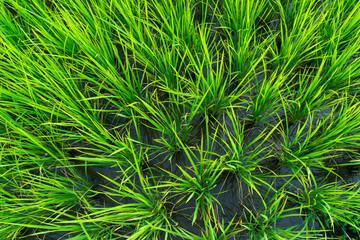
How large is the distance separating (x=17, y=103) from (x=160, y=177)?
805mm

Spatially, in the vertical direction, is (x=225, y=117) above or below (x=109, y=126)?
below

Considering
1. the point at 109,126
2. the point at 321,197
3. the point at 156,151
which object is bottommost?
the point at 321,197

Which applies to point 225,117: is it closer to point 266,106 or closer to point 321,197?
point 266,106

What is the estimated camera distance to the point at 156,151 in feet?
3.82

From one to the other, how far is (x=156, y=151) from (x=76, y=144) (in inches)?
18.7

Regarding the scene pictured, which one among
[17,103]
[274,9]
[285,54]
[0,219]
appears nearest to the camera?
[0,219]

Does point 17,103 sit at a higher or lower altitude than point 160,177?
higher

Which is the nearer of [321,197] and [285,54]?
[321,197]

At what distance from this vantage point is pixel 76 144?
1.26 m

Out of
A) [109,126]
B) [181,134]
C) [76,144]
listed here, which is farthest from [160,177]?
[76,144]

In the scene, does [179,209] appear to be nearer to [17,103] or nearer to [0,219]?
[0,219]

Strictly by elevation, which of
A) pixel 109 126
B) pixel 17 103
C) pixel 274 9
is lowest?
pixel 109 126

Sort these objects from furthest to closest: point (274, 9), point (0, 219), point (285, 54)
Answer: point (274, 9) → point (285, 54) → point (0, 219)

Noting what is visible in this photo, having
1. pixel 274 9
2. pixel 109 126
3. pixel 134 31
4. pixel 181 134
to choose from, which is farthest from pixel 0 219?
pixel 274 9
